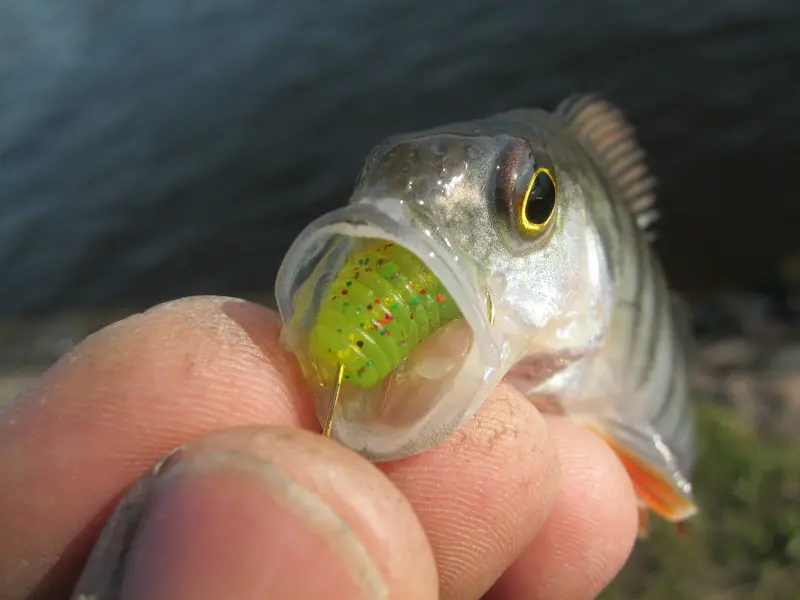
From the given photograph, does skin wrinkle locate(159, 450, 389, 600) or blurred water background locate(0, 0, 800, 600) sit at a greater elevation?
skin wrinkle locate(159, 450, 389, 600)

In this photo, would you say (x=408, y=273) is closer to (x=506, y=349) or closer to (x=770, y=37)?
(x=506, y=349)

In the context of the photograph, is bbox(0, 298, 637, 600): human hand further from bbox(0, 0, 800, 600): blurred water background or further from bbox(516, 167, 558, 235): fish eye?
bbox(0, 0, 800, 600): blurred water background

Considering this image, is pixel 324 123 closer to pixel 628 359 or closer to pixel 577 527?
pixel 628 359

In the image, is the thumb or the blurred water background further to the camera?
the blurred water background

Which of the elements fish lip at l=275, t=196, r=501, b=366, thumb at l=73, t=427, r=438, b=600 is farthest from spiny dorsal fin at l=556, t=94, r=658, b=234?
thumb at l=73, t=427, r=438, b=600

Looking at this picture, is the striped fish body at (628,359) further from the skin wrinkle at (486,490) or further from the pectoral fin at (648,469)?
the skin wrinkle at (486,490)

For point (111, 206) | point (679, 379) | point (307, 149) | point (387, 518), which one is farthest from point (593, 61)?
point (387, 518)

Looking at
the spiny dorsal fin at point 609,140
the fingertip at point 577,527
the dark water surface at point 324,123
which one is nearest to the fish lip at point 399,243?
the fingertip at point 577,527
